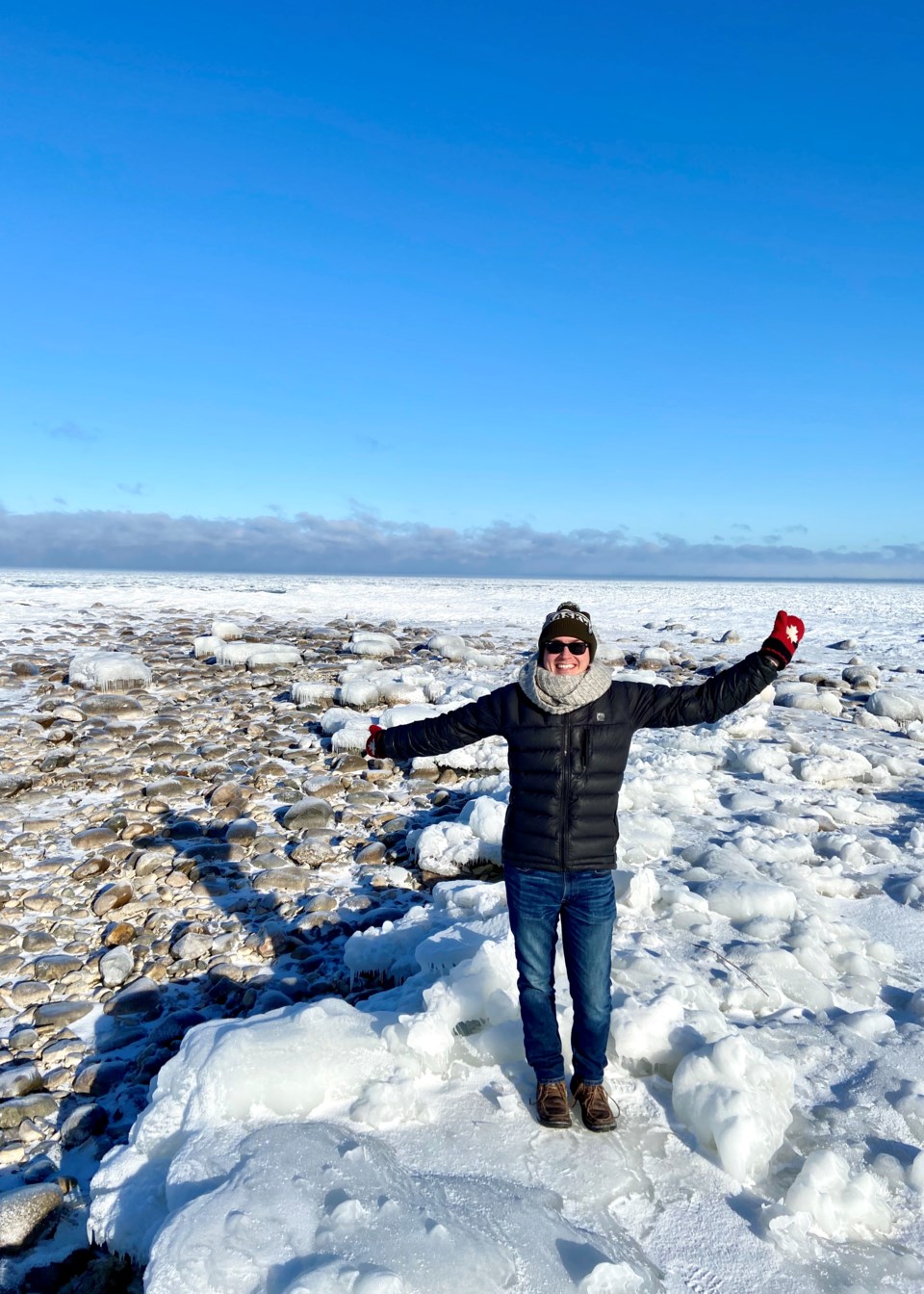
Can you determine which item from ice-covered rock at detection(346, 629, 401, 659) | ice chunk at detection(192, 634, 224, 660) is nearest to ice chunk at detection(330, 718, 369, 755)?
ice-covered rock at detection(346, 629, 401, 659)

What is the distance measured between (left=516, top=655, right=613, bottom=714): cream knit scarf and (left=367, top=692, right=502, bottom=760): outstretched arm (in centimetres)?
19

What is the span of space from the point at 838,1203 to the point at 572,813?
1.43 m

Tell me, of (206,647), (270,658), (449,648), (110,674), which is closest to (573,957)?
(110,674)

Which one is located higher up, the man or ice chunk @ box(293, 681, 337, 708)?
the man

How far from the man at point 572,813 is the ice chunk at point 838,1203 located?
24.6 inches

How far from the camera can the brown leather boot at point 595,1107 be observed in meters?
2.82

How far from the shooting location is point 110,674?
10.7 metres

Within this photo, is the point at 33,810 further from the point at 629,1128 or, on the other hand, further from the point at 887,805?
the point at 887,805

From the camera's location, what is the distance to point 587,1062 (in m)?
2.92

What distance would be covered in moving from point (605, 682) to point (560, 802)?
1.51ft

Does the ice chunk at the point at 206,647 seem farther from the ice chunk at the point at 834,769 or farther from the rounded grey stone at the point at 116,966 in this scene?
the rounded grey stone at the point at 116,966

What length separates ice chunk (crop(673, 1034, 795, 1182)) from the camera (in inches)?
106

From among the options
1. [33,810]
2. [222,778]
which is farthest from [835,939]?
[33,810]

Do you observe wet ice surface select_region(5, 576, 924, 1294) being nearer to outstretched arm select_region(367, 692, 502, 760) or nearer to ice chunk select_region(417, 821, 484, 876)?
ice chunk select_region(417, 821, 484, 876)
